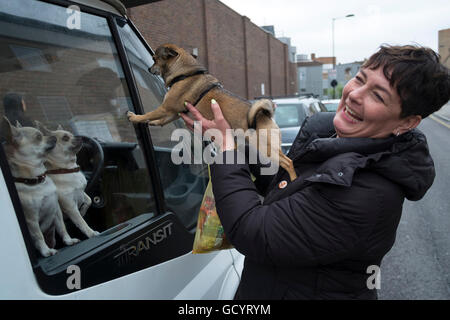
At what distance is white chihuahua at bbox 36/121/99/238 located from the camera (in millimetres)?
1458

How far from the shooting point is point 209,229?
1461 mm

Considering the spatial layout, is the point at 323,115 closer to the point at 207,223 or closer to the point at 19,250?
the point at 207,223

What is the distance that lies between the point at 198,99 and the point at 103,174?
2.53 ft

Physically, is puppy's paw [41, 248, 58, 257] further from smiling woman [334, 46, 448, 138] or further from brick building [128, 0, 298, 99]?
brick building [128, 0, 298, 99]

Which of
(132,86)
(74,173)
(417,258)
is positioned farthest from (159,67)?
(417,258)

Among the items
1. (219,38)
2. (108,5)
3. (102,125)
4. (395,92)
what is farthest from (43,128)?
(219,38)

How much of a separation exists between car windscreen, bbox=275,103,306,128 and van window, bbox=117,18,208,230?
6.00 metres

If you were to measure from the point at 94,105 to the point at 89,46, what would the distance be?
0.96ft

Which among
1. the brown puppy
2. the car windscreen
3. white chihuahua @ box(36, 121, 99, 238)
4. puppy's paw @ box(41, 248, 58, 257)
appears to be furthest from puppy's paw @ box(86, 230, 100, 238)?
the car windscreen

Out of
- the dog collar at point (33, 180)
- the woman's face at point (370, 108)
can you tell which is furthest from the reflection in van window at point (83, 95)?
the woman's face at point (370, 108)

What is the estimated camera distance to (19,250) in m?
1.00

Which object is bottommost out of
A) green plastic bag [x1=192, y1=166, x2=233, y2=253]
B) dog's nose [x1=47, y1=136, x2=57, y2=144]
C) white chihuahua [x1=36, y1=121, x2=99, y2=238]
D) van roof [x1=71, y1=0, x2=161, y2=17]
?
green plastic bag [x1=192, y1=166, x2=233, y2=253]

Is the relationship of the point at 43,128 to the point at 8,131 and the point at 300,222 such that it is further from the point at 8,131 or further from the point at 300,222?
the point at 300,222

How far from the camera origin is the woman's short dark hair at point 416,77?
1199 millimetres
